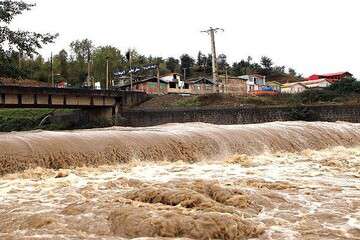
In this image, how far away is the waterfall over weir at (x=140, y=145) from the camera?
13.3 m

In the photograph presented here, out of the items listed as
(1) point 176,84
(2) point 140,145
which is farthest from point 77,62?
(2) point 140,145

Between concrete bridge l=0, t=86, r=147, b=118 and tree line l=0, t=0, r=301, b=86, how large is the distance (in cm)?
182

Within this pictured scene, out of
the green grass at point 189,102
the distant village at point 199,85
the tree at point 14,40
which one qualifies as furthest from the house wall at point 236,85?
the tree at point 14,40

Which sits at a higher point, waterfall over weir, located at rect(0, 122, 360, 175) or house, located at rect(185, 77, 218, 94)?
house, located at rect(185, 77, 218, 94)

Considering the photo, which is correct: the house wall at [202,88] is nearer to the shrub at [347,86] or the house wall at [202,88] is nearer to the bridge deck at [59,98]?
the bridge deck at [59,98]

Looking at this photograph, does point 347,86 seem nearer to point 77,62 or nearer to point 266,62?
point 77,62

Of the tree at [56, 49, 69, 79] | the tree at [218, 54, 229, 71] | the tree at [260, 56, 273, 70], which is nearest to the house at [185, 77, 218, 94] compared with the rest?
the tree at [56, 49, 69, 79]

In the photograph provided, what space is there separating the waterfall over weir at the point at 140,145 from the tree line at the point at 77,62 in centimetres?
1324

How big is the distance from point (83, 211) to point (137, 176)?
4.27m

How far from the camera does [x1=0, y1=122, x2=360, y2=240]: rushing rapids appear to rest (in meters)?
7.04

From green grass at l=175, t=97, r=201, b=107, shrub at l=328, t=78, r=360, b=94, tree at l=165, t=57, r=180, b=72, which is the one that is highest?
tree at l=165, t=57, r=180, b=72

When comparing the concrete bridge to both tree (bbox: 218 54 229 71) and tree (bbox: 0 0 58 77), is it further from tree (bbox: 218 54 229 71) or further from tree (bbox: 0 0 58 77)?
tree (bbox: 218 54 229 71)

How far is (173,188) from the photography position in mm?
9359

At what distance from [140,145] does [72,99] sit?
2401 cm
